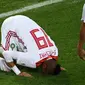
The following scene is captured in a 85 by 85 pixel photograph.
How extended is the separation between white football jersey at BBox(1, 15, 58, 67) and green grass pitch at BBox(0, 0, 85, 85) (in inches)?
12.2

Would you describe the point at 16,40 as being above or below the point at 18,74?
above

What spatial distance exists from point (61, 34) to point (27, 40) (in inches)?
75.9

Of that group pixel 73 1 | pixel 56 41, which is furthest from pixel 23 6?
pixel 56 41

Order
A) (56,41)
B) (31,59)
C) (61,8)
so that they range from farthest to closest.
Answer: (61,8) < (56,41) < (31,59)

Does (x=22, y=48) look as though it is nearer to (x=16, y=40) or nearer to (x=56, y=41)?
(x=16, y=40)

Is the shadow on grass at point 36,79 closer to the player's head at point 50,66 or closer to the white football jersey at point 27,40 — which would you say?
the player's head at point 50,66

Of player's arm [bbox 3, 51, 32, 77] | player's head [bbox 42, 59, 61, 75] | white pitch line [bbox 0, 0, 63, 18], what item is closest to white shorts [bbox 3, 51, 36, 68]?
player's arm [bbox 3, 51, 32, 77]

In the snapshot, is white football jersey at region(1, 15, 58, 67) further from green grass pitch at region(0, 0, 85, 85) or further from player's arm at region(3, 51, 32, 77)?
green grass pitch at region(0, 0, 85, 85)

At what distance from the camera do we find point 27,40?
6.43m

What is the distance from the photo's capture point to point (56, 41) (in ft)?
25.9

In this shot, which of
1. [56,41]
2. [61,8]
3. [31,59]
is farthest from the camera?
[61,8]

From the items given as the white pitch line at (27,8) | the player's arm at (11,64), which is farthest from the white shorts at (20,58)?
the white pitch line at (27,8)

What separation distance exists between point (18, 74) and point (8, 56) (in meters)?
0.30

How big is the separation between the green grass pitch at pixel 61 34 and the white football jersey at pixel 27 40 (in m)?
0.31
